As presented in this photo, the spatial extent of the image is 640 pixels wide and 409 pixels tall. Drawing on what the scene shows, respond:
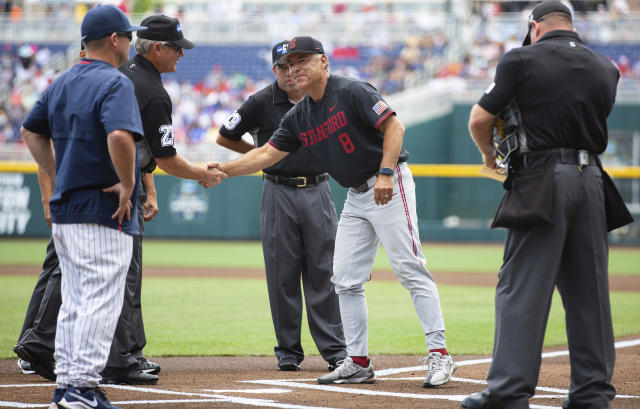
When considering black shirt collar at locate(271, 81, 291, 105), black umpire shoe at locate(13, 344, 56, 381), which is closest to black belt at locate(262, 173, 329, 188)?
black shirt collar at locate(271, 81, 291, 105)

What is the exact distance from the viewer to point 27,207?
19406mm

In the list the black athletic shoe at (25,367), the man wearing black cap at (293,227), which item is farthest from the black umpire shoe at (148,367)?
the man wearing black cap at (293,227)

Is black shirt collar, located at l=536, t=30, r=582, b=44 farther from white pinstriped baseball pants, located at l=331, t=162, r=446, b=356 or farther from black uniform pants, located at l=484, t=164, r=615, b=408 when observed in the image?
white pinstriped baseball pants, located at l=331, t=162, r=446, b=356

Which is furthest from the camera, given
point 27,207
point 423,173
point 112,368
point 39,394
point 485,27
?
point 485,27

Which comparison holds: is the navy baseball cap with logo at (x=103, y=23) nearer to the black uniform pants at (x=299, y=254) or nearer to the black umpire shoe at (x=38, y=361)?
the black umpire shoe at (x=38, y=361)

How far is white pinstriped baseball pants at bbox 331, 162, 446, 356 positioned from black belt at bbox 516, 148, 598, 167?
1.27 meters

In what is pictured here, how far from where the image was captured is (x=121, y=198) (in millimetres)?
4023

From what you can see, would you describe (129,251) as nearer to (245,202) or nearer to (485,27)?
(245,202)

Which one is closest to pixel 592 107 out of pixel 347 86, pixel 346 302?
pixel 347 86

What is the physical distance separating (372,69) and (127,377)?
68.4 ft

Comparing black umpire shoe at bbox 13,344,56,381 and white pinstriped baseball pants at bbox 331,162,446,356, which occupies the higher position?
white pinstriped baseball pants at bbox 331,162,446,356

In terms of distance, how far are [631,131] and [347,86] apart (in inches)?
668

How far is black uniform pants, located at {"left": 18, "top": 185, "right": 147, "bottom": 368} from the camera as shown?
17.4 ft

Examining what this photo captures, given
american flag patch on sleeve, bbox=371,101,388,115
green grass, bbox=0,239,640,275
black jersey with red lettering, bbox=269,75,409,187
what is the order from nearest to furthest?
american flag patch on sleeve, bbox=371,101,388,115, black jersey with red lettering, bbox=269,75,409,187, green grass, bbox=0,239,640,275
